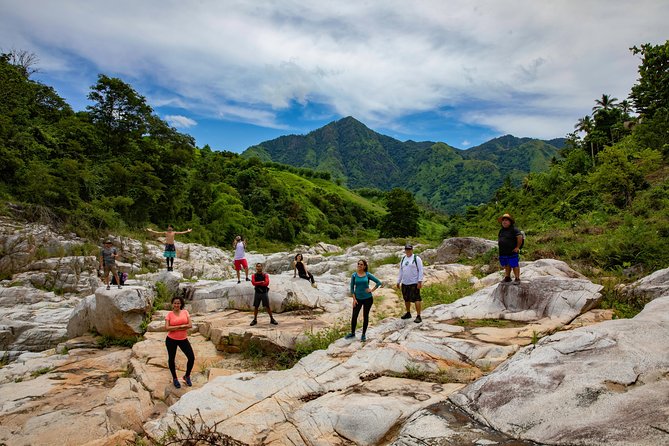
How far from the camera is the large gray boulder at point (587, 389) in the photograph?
3.90 m

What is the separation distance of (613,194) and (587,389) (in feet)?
119

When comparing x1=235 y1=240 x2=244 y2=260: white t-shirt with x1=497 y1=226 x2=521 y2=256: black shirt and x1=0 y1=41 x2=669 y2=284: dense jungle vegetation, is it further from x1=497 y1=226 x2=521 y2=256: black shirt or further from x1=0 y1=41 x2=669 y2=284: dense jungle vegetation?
x1=0 y1=41 x2=669 y2=284: dense jungle vegetation

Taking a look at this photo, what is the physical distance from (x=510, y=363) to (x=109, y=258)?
13.8m

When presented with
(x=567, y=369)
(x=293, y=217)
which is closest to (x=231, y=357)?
(x=567, y=369)

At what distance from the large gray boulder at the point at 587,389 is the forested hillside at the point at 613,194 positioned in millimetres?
8795

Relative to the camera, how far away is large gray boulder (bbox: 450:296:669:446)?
12.8ft

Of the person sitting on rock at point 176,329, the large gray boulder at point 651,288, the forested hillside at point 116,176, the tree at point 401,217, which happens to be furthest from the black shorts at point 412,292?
the tree at point 401,217

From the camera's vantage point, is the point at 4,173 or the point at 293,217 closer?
the point at 4,173

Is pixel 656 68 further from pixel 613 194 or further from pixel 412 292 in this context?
pixel 412 292

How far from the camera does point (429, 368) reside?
7035 millimetres

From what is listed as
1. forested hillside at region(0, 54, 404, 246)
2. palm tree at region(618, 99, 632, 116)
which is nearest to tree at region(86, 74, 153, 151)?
forested hillside at region(0, 54, 404, 246)

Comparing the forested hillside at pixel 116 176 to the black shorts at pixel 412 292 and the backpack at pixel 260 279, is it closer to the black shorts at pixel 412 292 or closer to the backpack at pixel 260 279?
the backpack at pixel 260 279

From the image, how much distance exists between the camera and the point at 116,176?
1304 inches

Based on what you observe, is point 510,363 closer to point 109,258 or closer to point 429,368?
point 429,368
